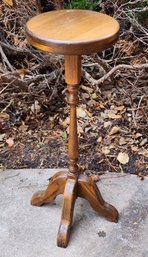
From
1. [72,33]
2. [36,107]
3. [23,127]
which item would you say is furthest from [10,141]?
[72,33]

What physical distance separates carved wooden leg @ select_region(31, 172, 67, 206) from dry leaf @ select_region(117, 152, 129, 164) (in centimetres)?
47

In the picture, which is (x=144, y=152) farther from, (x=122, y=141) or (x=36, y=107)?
(x=36, y=107)

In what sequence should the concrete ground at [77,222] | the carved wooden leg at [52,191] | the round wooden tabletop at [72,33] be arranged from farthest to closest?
1. the carved wooden leg at [52,191]
2. the concrete ground at [77,222]
3. the round wooden tabletop at [72,33]

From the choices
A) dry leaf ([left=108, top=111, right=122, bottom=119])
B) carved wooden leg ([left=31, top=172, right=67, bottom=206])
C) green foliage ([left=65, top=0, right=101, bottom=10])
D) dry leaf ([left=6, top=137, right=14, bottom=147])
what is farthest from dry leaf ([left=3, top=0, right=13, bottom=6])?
carved wooden leg ([left=31, top=172, right=67, bottom=206])

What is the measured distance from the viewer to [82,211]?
5.82 feet

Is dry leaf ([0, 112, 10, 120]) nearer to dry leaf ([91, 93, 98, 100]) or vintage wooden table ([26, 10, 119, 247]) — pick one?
dry leaf ([91, 93, 98, 100])

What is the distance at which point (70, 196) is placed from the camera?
162 centimetres

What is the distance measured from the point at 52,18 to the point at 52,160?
869mm

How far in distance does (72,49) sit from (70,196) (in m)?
0.67

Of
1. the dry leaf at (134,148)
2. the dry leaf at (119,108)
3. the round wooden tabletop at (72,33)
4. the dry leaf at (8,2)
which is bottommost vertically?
the dry leaf at (134,148)

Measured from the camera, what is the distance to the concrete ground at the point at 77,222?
1580 mm

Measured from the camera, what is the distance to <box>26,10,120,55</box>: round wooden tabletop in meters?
1.25

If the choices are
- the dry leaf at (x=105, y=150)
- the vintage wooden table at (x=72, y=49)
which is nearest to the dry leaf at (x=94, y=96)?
the dry leaf at (x=105, y=150)

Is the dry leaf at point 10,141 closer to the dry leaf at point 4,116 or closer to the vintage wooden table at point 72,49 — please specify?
the dry leaf at point 4,116
